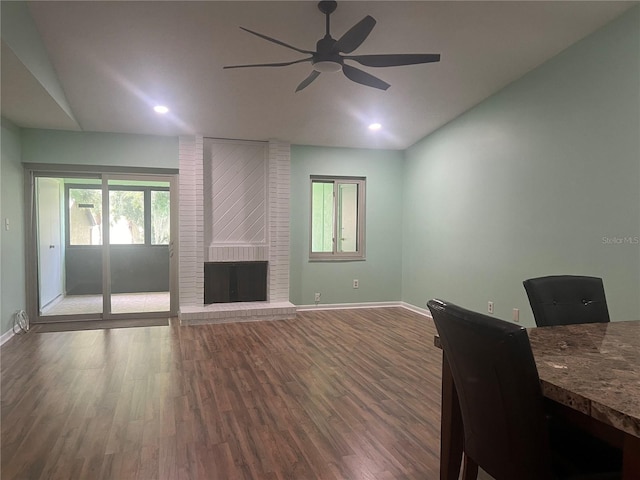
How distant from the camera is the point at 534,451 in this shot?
1.08 meters

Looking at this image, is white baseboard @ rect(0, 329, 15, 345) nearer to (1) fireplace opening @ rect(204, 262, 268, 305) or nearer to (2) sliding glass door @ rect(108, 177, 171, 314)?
(2) sliding glass door @ rect(108, 177, 171, 314)

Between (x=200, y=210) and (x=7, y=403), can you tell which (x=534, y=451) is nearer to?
Result: (x=7, y=403)

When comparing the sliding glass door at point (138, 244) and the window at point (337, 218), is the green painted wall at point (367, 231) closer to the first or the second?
the window at point (337, 218)

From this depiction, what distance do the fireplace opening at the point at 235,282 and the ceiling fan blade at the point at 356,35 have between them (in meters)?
3.91

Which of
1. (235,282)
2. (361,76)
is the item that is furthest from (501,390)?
(235,282)

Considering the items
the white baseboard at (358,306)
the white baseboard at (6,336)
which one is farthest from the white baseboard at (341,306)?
the white baseboard at (6,336)

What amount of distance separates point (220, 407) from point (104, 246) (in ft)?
12.0

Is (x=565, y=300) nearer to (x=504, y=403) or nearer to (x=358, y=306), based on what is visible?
(x=504, y=403)

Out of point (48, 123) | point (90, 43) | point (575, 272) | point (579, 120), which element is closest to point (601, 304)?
point (575, 272)

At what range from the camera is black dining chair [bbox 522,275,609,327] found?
1936 mm

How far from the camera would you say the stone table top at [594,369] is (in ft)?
3.06

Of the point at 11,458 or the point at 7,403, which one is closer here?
the point at 11,458

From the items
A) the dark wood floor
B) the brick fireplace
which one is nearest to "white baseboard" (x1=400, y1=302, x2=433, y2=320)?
the dark wood floor

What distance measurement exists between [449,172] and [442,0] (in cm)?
267
